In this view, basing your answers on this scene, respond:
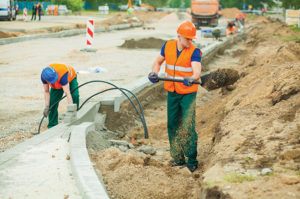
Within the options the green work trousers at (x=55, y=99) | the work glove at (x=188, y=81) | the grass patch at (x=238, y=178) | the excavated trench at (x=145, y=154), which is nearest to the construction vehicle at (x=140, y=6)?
the excavated trench at (x=145, y=154)

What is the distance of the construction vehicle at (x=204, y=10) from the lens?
3938 cm

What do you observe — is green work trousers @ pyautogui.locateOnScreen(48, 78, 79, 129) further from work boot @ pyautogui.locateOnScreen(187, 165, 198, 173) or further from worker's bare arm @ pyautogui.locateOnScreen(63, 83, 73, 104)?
work boot @ pyautogui.locateOnScreen(187, 165, 198, 173)

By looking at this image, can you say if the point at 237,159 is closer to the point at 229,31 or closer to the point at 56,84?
the point at 56,84

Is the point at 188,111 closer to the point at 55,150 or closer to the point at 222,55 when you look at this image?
the point at 55,150

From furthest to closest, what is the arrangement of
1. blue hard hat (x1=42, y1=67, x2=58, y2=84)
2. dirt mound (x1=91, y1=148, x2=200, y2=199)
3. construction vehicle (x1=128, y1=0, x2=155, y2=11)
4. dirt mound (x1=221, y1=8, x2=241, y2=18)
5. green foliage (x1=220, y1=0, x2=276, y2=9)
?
green foliage (x1=220, y1=0, x2=276, y2=9) → dirt mound (x1=221, y1=8, x2=241, y2=18) → construction vehicle (x1=128, y1=0, x2=155, y2=11) → blue hard hat (x1=42, y1=67, x2=58, y2=84) → dirt mound (x1=91, y1=148, x2=200, y2=199)

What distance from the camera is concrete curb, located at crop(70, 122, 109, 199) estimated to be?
12.9 ft

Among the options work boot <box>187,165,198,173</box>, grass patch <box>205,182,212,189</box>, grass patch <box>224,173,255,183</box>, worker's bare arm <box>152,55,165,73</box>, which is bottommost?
work boot <box>187,165,198,173</box>

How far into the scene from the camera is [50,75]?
6875mm

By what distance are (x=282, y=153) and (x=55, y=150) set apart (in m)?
2.78

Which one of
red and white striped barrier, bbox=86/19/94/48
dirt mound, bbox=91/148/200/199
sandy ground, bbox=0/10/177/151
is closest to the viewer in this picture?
dirt mound, bbox=91/148/200/199

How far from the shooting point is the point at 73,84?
303 inches

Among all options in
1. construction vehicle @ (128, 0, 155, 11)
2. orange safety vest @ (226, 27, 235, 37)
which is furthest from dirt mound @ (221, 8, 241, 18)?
orange safety vest @ (226, 27, 235, 37)

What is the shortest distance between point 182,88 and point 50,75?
2.56 meters

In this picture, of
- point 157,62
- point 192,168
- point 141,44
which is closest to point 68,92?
point 157,62
